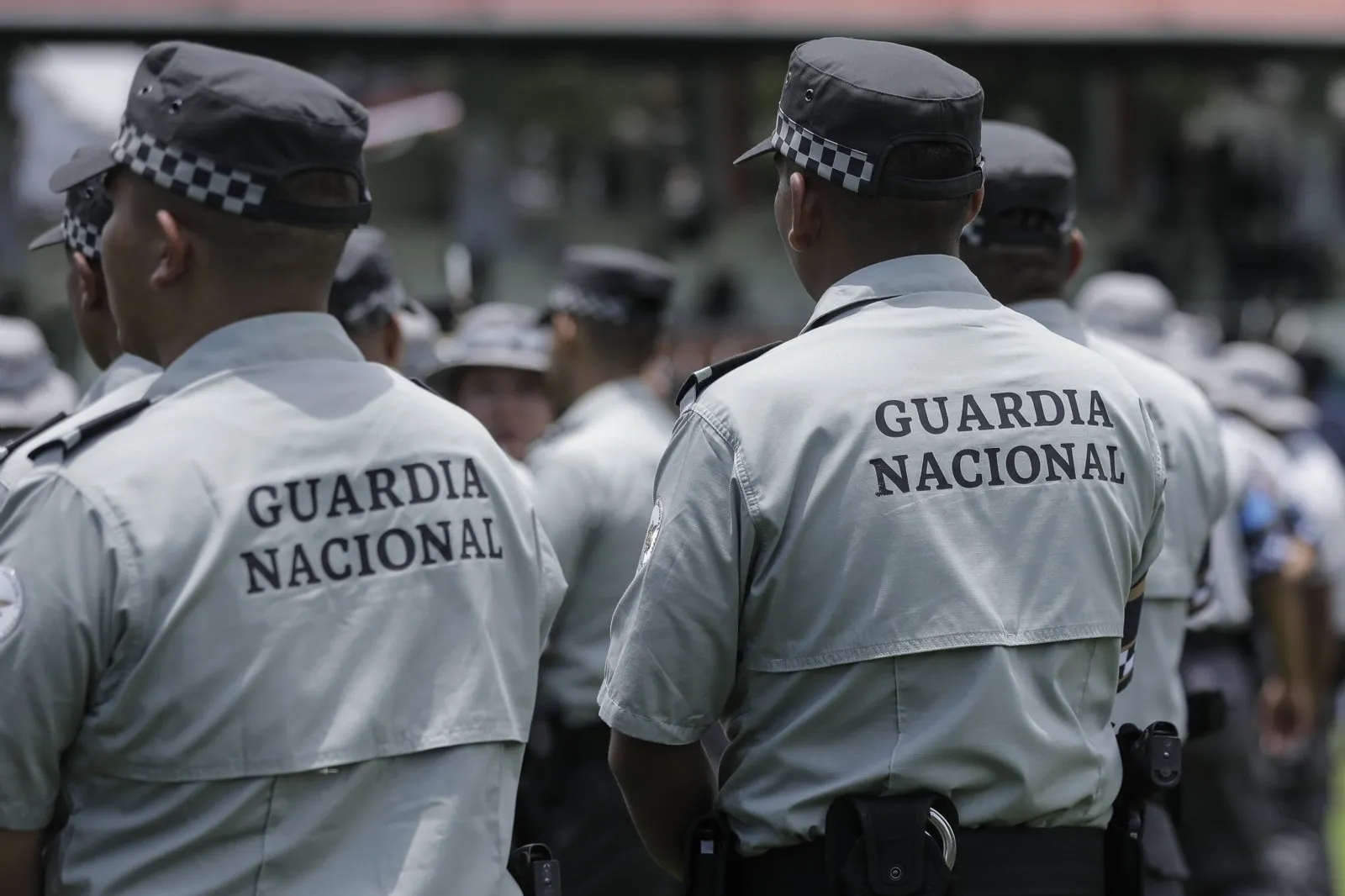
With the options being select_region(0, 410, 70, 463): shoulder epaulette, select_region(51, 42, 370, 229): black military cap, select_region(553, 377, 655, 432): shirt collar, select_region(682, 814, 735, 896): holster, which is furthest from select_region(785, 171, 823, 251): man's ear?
select_region(553, 377, 655, 432): shirt collar

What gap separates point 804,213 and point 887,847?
96 cm

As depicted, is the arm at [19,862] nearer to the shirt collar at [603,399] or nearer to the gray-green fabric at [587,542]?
the gray-green fabric at [587,542]

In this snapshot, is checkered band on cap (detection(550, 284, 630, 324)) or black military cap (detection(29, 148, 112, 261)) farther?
checkered band on cap (detection(550, 284, 630, 324))

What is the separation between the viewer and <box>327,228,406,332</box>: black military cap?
4082mm

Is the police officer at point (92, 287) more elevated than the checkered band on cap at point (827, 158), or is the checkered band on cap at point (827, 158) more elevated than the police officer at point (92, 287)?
the checkered band on cap at point (827, 158)

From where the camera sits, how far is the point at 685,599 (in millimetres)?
2617

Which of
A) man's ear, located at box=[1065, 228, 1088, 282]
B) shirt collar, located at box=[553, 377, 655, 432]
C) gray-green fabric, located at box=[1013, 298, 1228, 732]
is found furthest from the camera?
shirt collar, located at box=[553, 377, 655, 432]

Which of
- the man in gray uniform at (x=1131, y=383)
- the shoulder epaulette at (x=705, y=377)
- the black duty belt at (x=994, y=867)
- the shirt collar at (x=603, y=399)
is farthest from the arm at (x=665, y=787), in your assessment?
the shirt collar at (x=603, y=399)

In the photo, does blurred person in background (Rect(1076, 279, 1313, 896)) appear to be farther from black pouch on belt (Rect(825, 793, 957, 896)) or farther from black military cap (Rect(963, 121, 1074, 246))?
black pouch on belt (Rect(825, 793, 957, 896))

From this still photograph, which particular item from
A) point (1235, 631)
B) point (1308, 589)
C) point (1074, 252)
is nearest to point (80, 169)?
point (1074, 252)

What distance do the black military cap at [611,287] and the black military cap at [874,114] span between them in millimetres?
2436

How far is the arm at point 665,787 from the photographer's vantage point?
9.03ft

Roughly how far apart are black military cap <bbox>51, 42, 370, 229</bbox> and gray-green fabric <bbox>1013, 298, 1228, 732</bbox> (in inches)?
68.4

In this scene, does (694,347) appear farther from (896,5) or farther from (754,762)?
(754,762)
